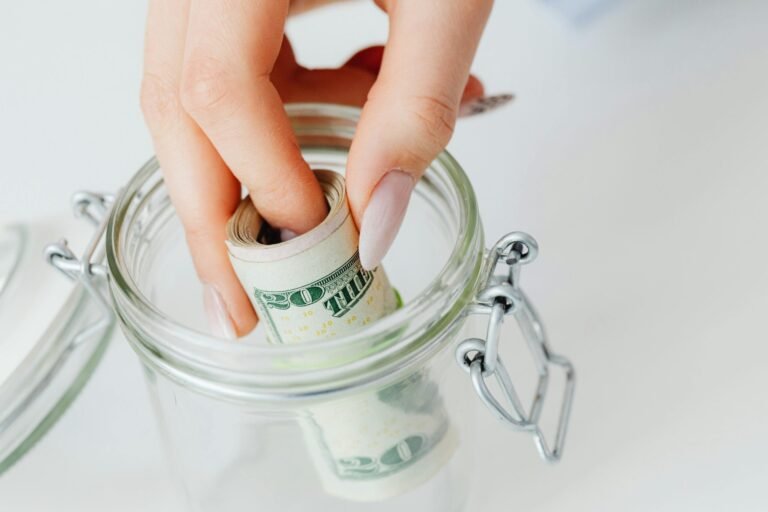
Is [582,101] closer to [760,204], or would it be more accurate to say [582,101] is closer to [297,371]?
[760,204]

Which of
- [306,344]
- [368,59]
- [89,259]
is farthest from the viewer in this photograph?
[368,59]

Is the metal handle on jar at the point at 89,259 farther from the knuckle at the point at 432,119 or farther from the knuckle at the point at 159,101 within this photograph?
the knuckle at the point at 432,119

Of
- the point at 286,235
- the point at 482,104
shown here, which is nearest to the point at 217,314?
the point at 286,235

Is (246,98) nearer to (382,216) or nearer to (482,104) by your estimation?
(382,216)

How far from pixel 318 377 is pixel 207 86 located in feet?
0.38

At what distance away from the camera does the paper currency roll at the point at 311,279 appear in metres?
0.36

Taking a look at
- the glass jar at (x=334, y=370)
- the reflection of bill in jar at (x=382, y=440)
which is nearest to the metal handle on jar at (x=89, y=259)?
the glass jar at (x=334, y=370)

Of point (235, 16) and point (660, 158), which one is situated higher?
point (235, 16)

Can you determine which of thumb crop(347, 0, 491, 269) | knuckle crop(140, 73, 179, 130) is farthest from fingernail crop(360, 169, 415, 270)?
knuckle crop(140, 73, 179, 130)

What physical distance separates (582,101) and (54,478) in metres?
0.40

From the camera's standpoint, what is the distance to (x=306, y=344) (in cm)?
34

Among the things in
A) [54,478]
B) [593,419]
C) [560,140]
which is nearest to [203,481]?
[54,478]

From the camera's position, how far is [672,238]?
563 millimetres

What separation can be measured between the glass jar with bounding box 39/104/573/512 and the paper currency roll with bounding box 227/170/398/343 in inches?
1.0
